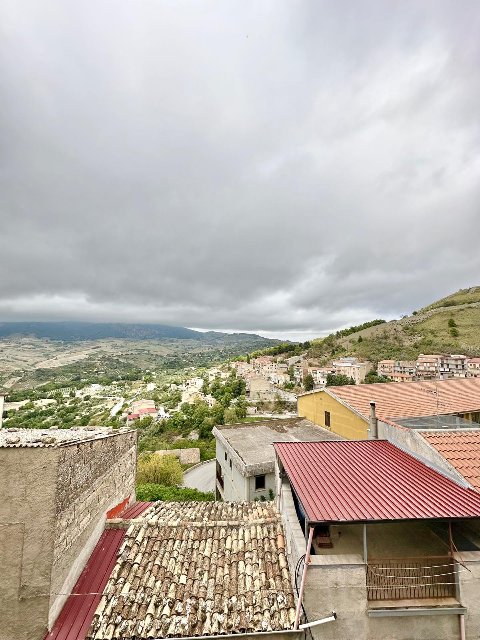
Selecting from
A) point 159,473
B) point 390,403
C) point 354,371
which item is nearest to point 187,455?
point 159,473

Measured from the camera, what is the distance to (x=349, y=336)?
139875 mm

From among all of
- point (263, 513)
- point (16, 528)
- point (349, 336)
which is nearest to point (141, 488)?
point (263, 513)

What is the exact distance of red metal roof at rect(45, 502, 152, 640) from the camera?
589cm

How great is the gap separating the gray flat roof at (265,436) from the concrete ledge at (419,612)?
9.68 metres

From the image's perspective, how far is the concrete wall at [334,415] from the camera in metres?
15.9

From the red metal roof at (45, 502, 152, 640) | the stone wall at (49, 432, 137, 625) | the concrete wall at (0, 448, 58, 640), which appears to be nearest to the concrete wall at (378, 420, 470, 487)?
the red metal roof at (45, 502, 152, 640)

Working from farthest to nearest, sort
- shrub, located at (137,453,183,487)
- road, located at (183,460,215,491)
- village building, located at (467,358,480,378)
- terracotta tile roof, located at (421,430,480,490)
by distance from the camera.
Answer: village building, located at (467,358,480,378), road, located at (183,460,215,491), shrub, located at (137,453,183,487), terracotta tile roof, located at (421,430,480,490)

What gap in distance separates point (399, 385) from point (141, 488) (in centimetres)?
1762

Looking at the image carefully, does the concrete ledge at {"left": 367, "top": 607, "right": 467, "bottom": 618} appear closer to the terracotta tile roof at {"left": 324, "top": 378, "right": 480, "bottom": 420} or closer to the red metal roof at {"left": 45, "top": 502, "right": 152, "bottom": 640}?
the red metal roof at {"left": 45, "top": 502, "right": 152, "bottom": 640}

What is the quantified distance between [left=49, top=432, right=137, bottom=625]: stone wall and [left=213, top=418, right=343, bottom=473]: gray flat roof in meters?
7.84

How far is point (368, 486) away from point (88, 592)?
6.21 meters

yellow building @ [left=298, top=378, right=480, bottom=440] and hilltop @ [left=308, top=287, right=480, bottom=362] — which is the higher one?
hilltop @ [left=308, top=287, right=480, bottom=362]

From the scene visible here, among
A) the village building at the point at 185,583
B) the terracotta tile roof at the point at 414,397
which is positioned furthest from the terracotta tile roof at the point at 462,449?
the terracotta tile roof at the point at 414,397

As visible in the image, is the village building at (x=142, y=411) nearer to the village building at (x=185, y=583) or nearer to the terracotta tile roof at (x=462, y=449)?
the village building at (x=185, y=583)
